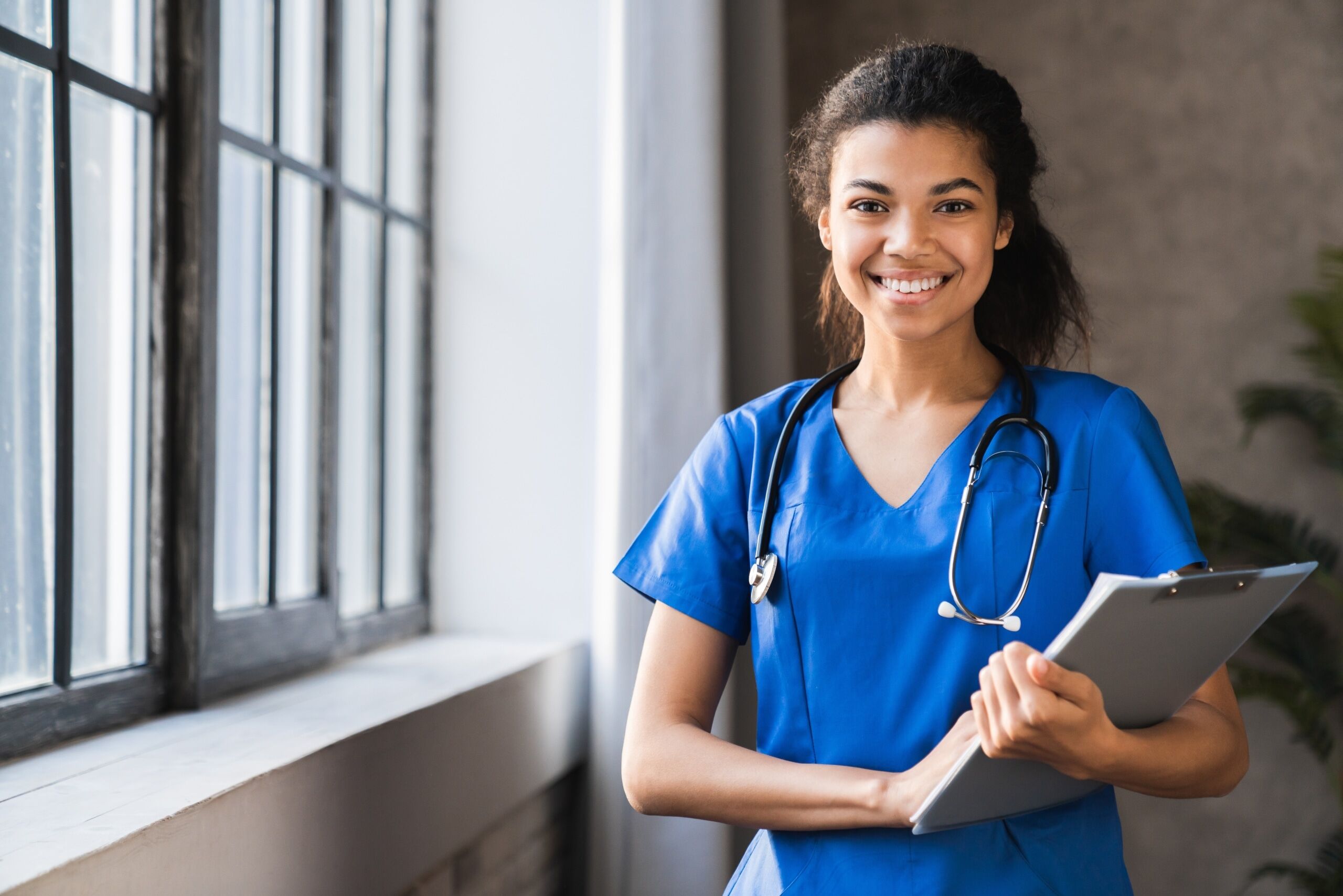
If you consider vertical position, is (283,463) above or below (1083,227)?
below

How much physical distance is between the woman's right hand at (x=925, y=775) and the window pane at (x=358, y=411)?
1.17m

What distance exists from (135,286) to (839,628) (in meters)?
0.93

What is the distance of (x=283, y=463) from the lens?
167 cm

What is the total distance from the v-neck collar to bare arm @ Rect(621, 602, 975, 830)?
0.74ft

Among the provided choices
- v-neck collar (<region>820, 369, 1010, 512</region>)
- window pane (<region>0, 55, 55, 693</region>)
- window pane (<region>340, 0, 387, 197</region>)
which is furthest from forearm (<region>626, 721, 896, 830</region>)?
window pane (<region>340, 0, 387, 197</region>)

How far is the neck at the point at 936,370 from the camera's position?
1173 millimetres

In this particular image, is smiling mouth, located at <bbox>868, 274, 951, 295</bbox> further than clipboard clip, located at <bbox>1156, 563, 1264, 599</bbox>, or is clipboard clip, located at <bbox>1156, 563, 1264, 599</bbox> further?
smiling mouth, located at <bbox>868, 274, 951, 295</bbox>

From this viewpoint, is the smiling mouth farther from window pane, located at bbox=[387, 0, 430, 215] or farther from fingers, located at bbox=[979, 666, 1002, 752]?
window pane, located at bbox=[387, 0, 430, 215]

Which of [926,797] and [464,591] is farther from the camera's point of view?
[464,591]

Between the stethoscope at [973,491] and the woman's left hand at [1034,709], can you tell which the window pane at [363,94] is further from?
the woman's left hand at [1034,709]

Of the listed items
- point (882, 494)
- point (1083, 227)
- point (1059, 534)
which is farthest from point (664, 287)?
point (1083, 227)

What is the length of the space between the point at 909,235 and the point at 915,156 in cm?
9

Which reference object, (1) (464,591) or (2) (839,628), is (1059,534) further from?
(1) (464,591)

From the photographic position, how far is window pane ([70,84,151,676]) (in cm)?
124
